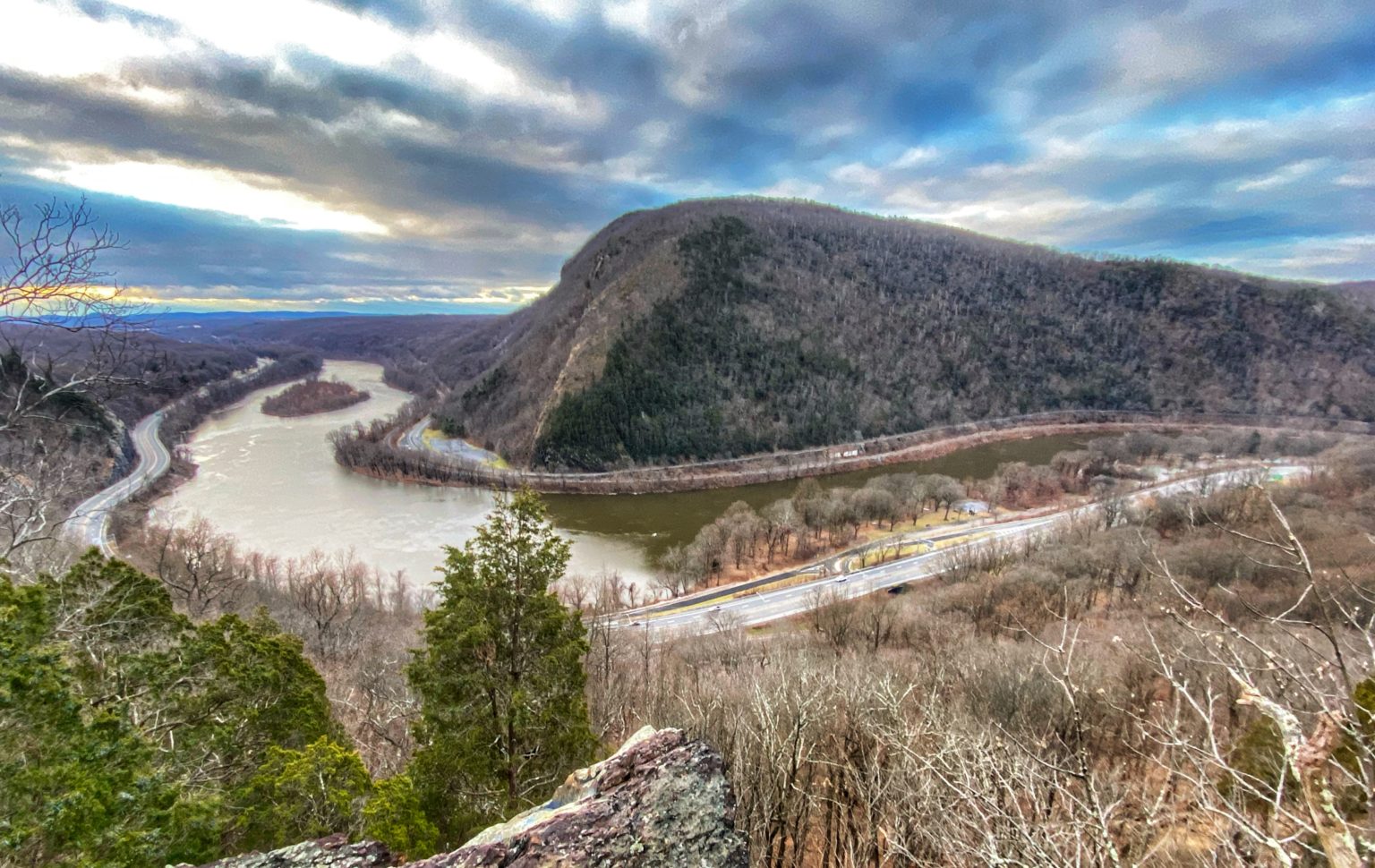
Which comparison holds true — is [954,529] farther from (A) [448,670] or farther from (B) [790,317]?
(B) [790,317]

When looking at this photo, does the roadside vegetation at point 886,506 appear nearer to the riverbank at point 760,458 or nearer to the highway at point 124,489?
the riverbank at point 760,458

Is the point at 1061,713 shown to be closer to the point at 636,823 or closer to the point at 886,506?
the point at 636,823

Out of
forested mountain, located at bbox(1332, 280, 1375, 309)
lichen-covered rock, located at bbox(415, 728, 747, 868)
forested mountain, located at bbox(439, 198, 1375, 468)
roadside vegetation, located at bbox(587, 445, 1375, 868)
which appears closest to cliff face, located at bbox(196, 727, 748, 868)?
lichen-covered rock, located at bbox(415, 728, 747, 868)

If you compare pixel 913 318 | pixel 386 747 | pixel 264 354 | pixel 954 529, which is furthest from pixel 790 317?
pixel 264 354

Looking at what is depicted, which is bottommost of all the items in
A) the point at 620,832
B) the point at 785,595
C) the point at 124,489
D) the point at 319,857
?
the point at 785,595

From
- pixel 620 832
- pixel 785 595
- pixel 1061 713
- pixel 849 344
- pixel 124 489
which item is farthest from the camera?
pixel 849 344

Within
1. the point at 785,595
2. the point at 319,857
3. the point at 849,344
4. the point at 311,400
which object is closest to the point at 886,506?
the point at 785,595
